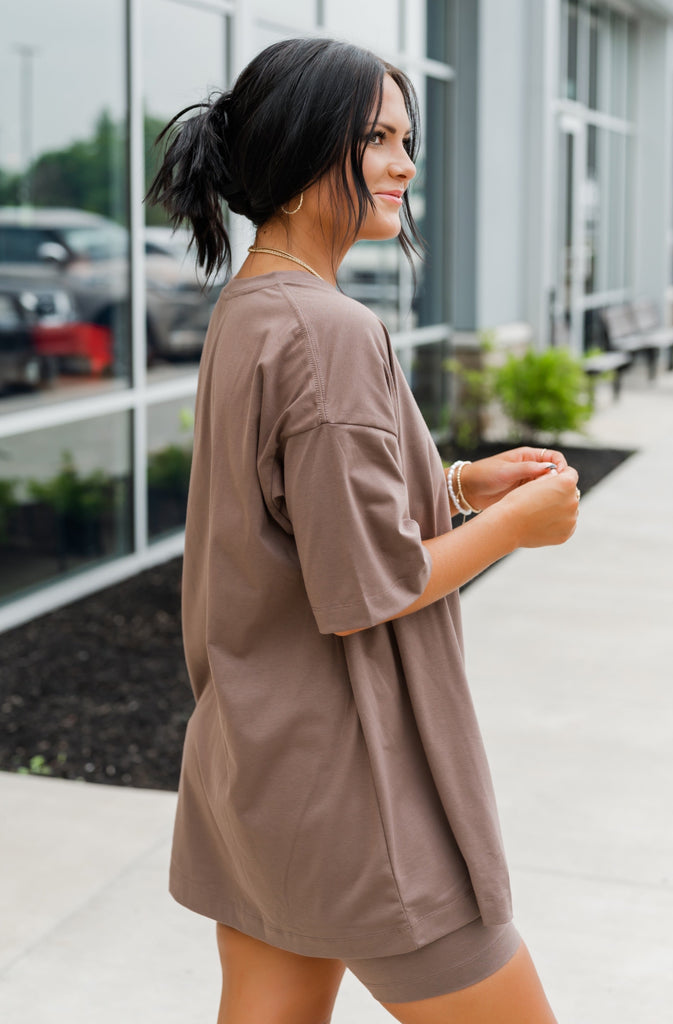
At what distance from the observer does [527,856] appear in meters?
3.50

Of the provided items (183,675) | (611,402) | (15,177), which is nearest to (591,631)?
(183,675)

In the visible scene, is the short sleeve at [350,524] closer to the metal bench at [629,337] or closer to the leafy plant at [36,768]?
the leafy plant at [36,768]

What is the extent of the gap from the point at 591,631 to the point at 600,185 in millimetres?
12461

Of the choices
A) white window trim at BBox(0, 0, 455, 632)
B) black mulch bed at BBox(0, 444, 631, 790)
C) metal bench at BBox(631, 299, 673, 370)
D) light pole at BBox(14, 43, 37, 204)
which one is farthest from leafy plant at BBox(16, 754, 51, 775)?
metal bench at BBox(631, 299, 673, 370)

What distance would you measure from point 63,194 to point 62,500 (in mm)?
1492

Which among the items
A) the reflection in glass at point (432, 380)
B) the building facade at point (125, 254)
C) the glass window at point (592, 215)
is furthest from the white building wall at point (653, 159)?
the reflection in glass at point (432, 380)

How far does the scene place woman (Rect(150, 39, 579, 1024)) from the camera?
1.45 meters

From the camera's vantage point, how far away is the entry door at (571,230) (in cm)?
1472

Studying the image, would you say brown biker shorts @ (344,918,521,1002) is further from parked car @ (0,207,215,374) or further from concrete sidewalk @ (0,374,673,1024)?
parked car @ (0,207,215,374)

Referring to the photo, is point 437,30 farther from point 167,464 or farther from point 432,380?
point 167,464

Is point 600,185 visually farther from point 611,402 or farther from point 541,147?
point 541,147

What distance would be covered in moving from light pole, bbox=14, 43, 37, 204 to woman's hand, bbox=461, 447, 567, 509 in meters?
4.61

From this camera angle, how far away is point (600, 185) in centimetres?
1700

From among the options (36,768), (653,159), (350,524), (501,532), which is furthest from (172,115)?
(653,159)
